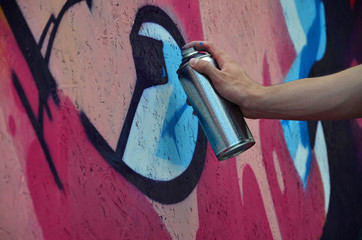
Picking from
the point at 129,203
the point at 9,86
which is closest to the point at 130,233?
the point at 129,203

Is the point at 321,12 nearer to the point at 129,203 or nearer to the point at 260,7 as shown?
the point at 260,7

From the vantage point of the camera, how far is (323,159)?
3371mm

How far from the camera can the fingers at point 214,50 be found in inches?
68.1

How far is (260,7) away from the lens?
2799mm

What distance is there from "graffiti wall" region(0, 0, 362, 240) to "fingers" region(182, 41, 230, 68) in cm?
21

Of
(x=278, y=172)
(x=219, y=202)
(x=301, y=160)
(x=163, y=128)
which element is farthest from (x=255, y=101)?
(x=301, y=160)

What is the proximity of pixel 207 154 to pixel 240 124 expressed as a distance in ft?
1.62

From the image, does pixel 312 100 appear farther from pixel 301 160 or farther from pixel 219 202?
pixel 301 160

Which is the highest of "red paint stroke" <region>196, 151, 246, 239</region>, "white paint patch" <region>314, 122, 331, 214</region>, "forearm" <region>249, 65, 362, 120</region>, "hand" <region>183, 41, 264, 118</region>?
"hand" <region>183, 41, 264, 118</region>

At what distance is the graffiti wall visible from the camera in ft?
4.50

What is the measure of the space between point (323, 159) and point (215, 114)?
1.93 metres

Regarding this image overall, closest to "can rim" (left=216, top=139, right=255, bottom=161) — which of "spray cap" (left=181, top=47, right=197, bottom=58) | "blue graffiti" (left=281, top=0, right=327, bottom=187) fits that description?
"spray cap" (left=181, top=47, right=197, bottom=58)

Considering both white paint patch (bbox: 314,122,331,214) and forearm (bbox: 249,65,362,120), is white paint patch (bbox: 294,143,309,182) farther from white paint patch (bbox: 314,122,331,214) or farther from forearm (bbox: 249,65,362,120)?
forearm (bbox: 249,65,362,120)

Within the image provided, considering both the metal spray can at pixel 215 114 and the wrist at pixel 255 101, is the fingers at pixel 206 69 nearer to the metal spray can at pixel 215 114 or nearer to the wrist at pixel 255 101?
the metal spray can at pixel 215 114
